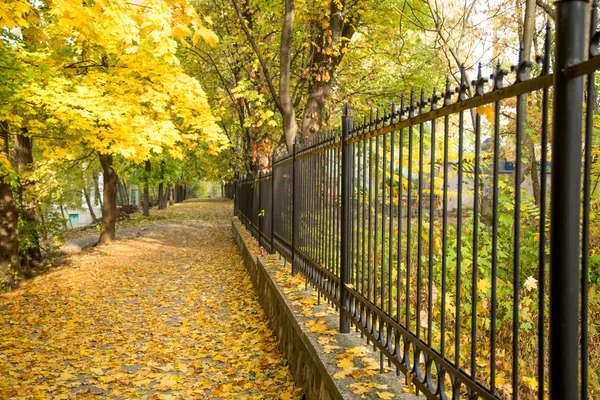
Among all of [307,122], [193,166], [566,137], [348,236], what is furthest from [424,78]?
[193,166]

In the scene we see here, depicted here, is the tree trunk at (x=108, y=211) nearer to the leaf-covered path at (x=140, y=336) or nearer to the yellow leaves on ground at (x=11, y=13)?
the leaf-covered path at (x=140, y=336)

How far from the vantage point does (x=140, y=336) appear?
24.6 ft

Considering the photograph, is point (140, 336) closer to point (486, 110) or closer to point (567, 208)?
point (486, 110)

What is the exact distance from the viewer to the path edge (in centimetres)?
391

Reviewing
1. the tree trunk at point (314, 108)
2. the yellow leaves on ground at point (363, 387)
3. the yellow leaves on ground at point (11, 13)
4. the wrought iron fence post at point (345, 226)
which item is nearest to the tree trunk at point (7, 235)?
the yellow leaves on ground at point (11, 13)

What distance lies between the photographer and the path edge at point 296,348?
3909 millimetres

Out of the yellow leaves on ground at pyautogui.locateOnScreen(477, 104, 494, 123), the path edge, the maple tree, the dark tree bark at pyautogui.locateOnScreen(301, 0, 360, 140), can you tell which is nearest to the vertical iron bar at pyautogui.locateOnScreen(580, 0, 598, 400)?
the yellow leaves on ground at pyautogui.locateOnScreen(477, 104, 494, 123)

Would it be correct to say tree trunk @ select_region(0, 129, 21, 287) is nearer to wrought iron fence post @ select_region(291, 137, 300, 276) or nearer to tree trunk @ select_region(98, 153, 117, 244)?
tree trunk @ select_region(98, 153, 117, 244)

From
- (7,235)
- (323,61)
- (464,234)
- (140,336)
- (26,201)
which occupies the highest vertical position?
(323,61)

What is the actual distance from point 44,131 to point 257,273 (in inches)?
261

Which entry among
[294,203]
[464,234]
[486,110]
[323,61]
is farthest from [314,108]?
[486,110]

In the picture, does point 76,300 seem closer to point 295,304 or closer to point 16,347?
point 16,347

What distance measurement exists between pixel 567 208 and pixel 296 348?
12.7 feet

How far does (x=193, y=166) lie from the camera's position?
39.6 metres
